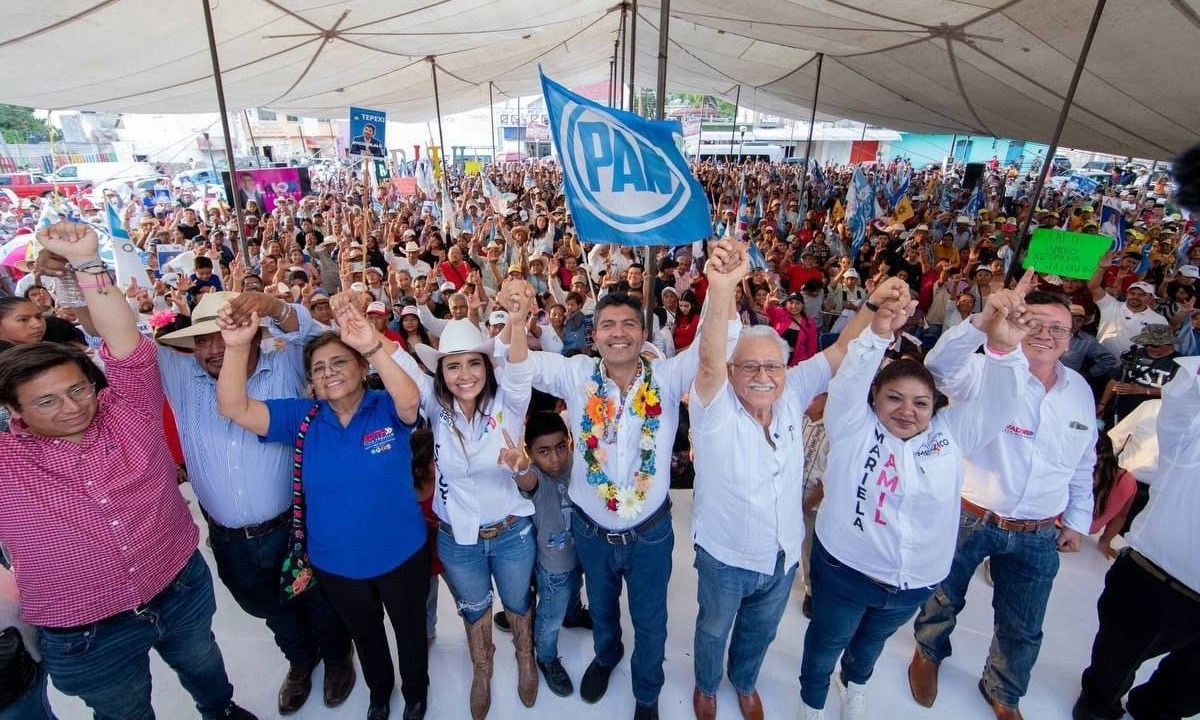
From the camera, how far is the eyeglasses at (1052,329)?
201cm

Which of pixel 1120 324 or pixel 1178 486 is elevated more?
pixel 1178 486

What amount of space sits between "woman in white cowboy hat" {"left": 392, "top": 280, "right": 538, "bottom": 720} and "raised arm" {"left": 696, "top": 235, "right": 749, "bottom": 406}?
0.64 metres

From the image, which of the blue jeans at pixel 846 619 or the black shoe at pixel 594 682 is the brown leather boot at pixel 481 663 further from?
the blue jeans at pixel 846 619

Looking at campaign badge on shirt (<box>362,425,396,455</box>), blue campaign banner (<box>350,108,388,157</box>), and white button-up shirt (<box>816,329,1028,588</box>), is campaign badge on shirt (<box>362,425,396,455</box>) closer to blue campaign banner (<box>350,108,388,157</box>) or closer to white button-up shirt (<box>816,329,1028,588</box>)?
white button-up shirt (<box>816,329,1028,588</box>)

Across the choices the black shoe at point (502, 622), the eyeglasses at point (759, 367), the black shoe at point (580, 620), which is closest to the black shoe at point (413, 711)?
the black shoe at point (502, 622)

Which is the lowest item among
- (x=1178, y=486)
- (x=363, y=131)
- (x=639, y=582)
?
(x=639, y=582)

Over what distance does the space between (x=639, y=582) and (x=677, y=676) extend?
0.75 m

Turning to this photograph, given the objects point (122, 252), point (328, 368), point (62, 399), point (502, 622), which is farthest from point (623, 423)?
point (122, 252)

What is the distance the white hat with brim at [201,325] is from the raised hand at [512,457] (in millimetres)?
1049

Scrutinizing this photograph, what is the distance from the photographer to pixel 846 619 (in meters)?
2.09

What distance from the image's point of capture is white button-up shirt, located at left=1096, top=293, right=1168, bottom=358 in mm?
4477

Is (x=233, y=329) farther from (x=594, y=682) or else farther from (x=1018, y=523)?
(x=1018, y=523)

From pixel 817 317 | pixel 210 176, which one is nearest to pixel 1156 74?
pixel 817 317

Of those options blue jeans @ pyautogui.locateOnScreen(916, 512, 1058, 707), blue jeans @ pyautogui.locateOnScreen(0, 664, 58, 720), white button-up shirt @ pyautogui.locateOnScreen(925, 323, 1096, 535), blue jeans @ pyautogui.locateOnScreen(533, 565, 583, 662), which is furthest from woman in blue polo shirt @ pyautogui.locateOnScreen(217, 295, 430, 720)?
blue jeans @ pyautogui.locateOnScreen(916, 512, 1058, 707)
